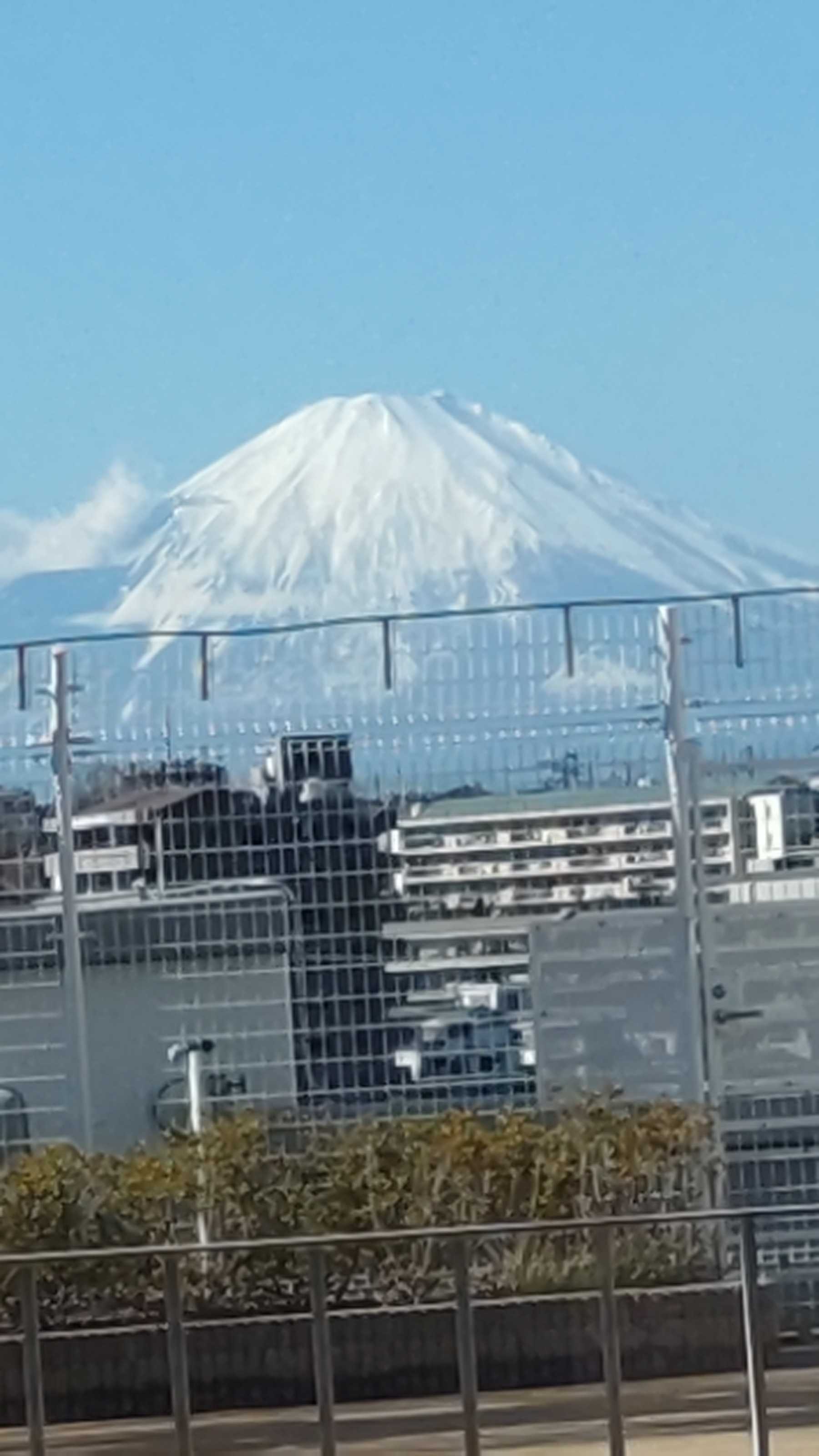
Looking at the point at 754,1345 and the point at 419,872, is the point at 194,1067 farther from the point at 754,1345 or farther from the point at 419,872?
the point at 754,1345

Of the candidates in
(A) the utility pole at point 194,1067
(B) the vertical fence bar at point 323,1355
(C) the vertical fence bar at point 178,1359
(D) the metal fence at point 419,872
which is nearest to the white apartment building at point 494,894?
(D) the metal fence at point 419,872

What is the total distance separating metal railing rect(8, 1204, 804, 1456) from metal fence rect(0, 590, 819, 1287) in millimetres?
2288

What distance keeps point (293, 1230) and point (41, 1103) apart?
106 centimetres

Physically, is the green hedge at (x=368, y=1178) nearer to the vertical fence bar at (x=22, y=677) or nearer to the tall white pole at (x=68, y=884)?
the tall white pole at (x=68, y=884)

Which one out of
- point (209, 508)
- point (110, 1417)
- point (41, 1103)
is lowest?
point (110, 1417)

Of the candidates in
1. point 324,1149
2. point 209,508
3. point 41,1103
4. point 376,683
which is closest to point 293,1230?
point 324,1149

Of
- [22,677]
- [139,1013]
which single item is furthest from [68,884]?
[22,677]

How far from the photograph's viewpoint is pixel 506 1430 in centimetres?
927

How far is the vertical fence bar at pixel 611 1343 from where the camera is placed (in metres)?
9.30

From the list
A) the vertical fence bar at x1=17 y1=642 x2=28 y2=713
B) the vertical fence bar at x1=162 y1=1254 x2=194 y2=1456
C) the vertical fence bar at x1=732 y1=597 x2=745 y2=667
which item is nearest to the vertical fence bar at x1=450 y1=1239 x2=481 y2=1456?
the vertical fence bar at x1=162 y1=1254 x2=194 y2=1456

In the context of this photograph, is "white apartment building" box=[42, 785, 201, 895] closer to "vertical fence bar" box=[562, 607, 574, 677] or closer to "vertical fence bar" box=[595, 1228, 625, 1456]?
"vertical fence bar" box=[562, 607, 574, 677]

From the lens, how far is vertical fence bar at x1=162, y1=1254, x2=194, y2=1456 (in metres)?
9.07

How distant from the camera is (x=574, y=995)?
1203cm

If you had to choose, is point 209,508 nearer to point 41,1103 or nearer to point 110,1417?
point 41,1103
